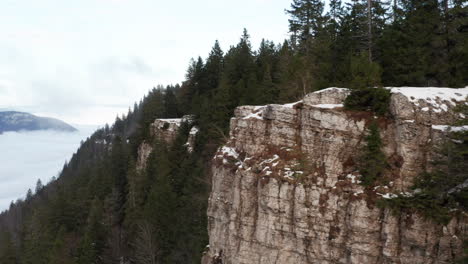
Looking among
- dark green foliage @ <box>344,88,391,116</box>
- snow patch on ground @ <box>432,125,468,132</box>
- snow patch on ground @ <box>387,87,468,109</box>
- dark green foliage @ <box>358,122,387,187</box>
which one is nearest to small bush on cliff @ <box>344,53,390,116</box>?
dark green foliage @ <box>344,88,391,116</box>

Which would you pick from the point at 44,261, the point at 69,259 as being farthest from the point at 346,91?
the point at 44,261

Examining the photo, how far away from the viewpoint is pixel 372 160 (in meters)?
15.5

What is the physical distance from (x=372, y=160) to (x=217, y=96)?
23681 millimetres

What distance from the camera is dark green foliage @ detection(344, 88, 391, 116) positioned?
16375 millimetres

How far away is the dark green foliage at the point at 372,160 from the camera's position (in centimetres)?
1555

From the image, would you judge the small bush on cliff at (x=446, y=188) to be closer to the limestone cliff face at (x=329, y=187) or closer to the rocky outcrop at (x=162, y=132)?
the limestone cliff face at (x=329, y=187)

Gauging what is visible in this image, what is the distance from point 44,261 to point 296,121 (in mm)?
36561

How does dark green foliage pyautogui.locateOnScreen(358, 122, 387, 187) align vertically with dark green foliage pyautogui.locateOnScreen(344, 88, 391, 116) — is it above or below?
below

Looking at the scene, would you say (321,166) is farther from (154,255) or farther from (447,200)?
(154,255)

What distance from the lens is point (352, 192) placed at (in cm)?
1561

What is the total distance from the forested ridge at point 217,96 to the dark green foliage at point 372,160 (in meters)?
3.39

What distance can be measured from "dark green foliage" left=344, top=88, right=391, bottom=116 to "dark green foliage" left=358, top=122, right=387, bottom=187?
3.64 ft

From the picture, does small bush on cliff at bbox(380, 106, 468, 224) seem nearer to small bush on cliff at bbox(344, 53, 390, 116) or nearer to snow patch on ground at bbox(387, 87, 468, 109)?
snow patch on ground at bbox(387, 87, 468, 109)

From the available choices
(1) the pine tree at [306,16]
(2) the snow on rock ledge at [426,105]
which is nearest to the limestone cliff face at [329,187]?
(2) the snow on rock ledge at [426,105]
